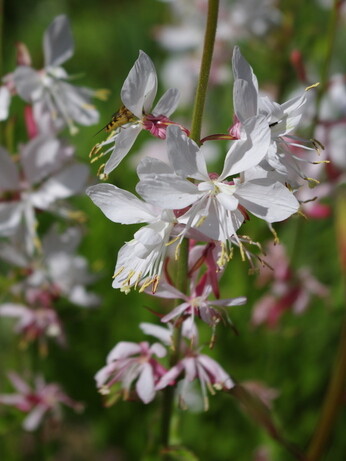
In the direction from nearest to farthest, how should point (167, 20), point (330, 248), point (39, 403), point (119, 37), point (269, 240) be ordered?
1. point (39, 403)
2. point (269, 240)
3. point (330, 248)
4. point (119, 37)
5. point (167, 20)

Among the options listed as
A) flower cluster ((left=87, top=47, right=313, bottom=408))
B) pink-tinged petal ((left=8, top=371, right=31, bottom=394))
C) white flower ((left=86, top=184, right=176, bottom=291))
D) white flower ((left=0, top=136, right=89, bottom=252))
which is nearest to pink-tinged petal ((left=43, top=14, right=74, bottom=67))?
white flower ((left=0, top=136, right=89, bottom=252))

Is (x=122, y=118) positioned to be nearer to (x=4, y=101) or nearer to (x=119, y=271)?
(x=119, y=271)

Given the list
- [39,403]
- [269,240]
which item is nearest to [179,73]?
[269,240]

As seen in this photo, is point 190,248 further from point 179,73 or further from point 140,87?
point 179,73

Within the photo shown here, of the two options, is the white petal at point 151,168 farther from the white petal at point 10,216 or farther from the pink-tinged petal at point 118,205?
the white petal at point 10,216

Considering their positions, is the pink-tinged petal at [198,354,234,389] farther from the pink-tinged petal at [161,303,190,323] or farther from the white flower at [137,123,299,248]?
the white flower at [137,123,299,248]
